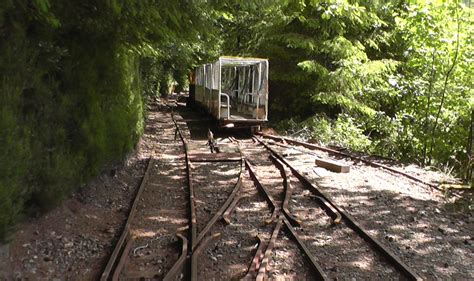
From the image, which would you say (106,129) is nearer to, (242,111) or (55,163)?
(55,163)

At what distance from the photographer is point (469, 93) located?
13.0m

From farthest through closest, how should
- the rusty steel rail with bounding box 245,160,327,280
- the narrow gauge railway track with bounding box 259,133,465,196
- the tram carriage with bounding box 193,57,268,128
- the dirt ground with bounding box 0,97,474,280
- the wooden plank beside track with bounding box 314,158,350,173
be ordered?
1. the tram carriage with bounding box 193,57,268,128
2. the wooden plank beside track with bounding box 314,158,350,173
3. the narrow gauge railway track with bounding box 259,133,465,196
4. the dirt ground with bounding box 0,97,474,280
5. the rusty steel rail with bounding box 245,160,327,280

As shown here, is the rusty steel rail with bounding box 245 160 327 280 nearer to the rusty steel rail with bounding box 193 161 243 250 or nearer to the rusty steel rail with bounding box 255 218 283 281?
the rusty steel rail with bounding box 255 218 283 281

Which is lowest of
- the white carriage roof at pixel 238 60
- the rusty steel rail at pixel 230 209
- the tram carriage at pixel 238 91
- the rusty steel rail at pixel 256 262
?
the rusty steel rail at pixel 230 209

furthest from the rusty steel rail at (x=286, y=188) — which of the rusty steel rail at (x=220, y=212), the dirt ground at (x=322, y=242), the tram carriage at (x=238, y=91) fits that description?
the tram carriage at (x=238, y=91)

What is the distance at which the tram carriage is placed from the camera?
17.1 m

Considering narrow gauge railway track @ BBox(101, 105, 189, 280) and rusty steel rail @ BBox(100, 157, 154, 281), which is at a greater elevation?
rusty steel rail @ BBox(100, 157, 154, 281)

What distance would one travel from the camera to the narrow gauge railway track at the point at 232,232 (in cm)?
551

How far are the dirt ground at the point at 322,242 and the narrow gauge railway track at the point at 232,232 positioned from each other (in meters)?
0.24

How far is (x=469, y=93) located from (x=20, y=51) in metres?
11.9

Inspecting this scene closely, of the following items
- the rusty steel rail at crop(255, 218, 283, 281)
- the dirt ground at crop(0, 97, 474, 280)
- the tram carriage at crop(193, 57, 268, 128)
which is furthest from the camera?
the tram carriage at crop(193, 57, 268, 128)

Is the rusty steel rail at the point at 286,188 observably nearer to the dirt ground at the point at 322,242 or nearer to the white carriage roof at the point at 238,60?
the dirt ground at the point at 322,242

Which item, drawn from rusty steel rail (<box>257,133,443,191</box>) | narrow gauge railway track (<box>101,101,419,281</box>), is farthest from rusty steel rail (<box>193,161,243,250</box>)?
rusty steel rail (<box>257,133,443,191</box>)

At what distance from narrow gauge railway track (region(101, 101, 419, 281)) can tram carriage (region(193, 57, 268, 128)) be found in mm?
6438
